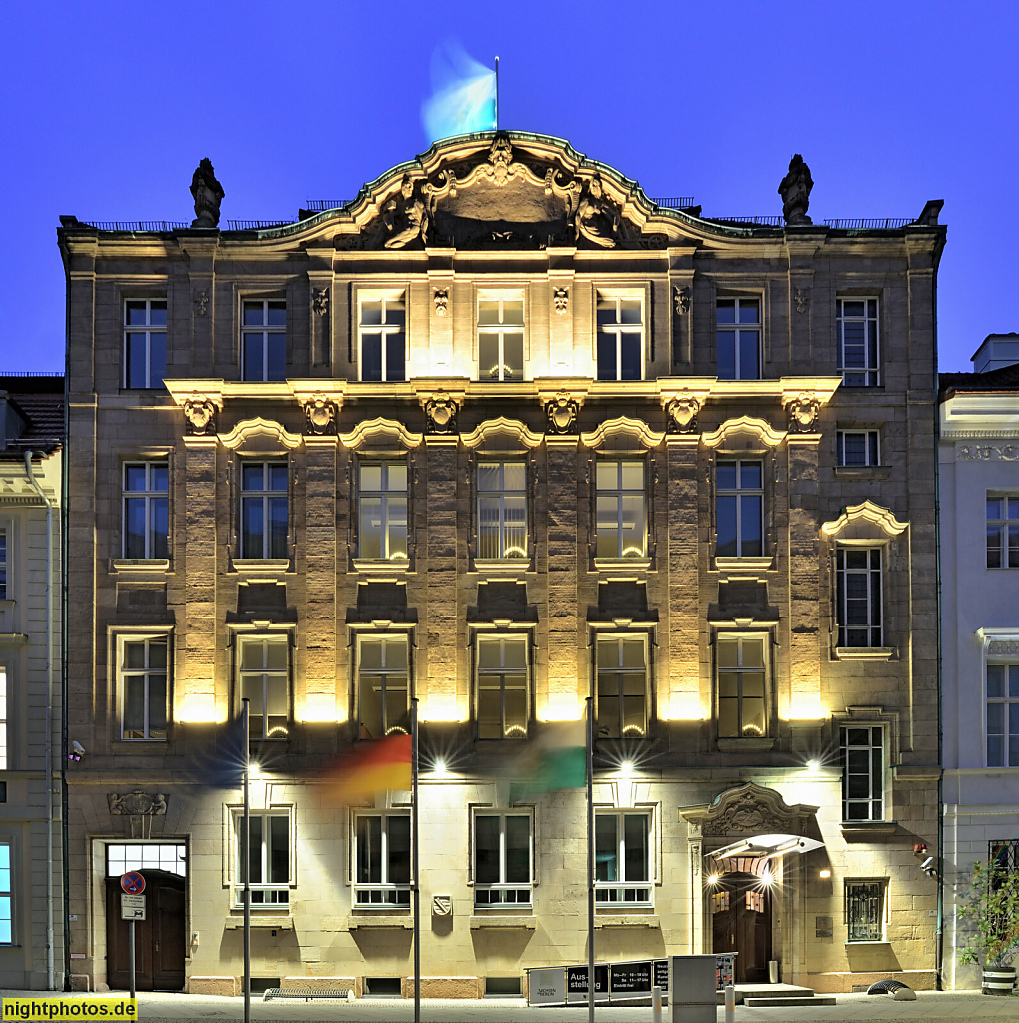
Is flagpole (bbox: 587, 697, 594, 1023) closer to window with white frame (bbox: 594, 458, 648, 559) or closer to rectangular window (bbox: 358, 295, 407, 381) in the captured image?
window with white frame (bbox: 594, 458, 648, 559)

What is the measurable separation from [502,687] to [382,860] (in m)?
4.91

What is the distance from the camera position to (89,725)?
27734 mm

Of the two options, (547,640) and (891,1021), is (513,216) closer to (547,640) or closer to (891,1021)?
(547,640)

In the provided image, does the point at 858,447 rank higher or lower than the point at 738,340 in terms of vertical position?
lower

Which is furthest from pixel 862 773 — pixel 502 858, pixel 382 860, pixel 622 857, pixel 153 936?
pixel 153 936

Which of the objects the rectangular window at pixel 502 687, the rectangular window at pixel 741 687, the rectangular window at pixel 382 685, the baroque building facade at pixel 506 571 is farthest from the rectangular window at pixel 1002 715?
the rectangular window at pixel 382 685

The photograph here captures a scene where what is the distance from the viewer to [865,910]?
90.6ft

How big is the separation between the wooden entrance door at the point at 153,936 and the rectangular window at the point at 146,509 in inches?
302

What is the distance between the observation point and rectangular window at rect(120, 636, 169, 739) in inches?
1104

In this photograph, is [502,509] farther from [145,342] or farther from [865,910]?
[865,910]

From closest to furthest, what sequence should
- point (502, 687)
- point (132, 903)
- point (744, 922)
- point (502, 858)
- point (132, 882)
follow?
1. point (132, 903)
2. point (132, 882)
3. point (502, 858)
4. point (744, 922)
5. point (502, 687)

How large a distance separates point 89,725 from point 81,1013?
635 cm

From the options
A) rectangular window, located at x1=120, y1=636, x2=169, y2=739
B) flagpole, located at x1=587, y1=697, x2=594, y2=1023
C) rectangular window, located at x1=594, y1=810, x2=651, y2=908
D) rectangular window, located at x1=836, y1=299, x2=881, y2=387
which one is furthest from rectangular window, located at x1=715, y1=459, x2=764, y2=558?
rectangular window, located at x1=120, y1=636, x2=169, y2=739

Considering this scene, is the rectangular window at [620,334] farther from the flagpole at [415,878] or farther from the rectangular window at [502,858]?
the rectangular window at [502,858]
